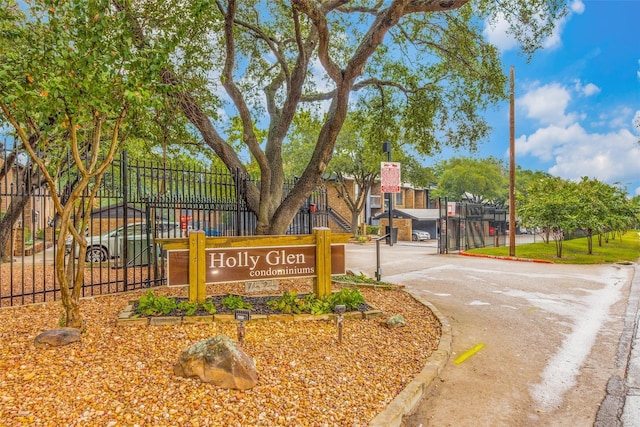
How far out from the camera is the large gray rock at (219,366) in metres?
3.44

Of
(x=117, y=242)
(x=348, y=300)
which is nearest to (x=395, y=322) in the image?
(x=348, y=300)

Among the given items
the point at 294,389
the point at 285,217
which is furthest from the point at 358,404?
the point at 285,217

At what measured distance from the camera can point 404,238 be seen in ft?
109

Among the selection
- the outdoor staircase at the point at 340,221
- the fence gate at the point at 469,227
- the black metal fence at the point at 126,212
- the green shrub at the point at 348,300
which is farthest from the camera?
the outdoor staircase at the point at 340,221

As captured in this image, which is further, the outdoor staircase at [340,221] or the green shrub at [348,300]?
the outdoor staircase at [340,221]

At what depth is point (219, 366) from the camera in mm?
3469

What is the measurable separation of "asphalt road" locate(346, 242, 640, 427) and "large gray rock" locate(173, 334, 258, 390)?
1.50 meters

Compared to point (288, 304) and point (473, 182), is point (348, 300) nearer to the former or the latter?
point (288, 304)

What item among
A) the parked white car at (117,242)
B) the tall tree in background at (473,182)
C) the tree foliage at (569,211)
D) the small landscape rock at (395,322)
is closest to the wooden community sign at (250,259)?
the small landscape rock at (395,322)

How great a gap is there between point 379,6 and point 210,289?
26.0 feet

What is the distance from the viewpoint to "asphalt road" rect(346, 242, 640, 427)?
366 cm

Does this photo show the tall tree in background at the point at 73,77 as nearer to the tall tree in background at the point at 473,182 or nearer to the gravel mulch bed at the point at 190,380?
the gravel mulch bed at the point at 190,380

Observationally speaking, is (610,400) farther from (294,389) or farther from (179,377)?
(179,377)

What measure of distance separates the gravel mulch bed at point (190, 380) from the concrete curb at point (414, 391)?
9 centimetres
